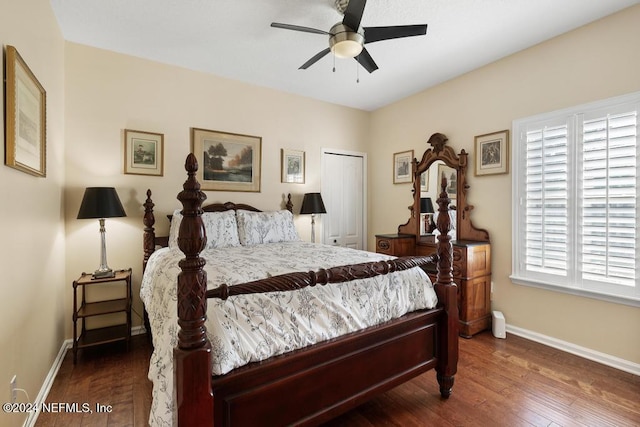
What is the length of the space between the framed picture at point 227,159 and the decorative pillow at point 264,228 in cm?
46

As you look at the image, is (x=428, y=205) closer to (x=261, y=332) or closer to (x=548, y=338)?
(x=548, y=338)

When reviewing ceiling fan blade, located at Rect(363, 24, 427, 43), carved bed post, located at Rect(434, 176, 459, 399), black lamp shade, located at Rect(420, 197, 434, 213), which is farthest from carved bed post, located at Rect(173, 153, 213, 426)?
black lamp shade, located at Rect(420, 197, 434, 213)

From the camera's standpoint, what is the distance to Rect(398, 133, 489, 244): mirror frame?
3.47 metres

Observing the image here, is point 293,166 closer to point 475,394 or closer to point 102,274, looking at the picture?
point 102,274

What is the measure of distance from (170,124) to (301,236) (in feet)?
6.86

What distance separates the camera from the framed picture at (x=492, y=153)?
316 cm

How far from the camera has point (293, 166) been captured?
4.18 m

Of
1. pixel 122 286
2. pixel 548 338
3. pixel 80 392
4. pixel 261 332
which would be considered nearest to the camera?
pixel 261 332

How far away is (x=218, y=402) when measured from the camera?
123cm

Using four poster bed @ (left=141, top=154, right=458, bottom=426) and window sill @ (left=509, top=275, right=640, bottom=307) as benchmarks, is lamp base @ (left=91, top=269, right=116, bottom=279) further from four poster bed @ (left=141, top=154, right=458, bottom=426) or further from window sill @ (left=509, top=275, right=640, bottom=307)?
window sill @ (left=509, top=275, right=640, bottom=307)

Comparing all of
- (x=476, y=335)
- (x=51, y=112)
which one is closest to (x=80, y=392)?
(x=51, y=112)

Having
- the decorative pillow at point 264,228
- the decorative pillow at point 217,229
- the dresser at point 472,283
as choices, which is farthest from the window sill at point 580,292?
the decorative pillow at point 217,229

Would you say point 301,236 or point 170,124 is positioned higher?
point 170,124

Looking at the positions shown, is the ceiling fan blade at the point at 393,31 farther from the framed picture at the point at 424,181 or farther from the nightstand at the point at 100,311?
the nightstand at the point at 100,311
